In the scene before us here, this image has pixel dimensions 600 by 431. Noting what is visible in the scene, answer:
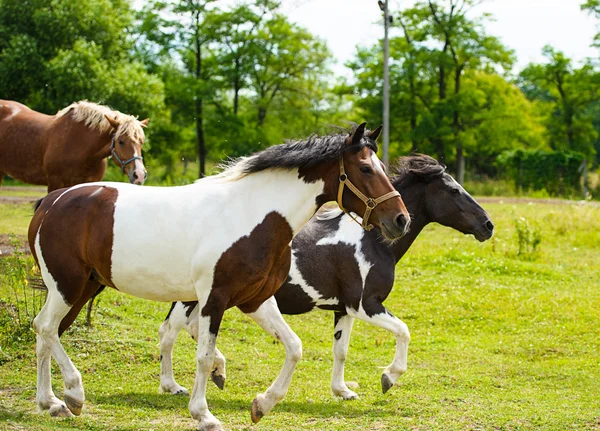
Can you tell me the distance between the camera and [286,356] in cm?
567

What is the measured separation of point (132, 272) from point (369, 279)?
8.30 feet

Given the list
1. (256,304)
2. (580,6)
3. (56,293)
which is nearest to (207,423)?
(256,304)

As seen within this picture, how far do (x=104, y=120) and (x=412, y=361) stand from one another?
468 cm

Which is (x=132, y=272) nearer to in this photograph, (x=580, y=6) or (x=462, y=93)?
(x=462, y=93)

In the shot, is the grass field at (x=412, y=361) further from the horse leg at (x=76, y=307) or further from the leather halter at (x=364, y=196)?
the leather halter at (x=364, y=196)

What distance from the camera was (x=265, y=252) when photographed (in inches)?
211

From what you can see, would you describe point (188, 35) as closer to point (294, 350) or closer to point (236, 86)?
point (236, 86)

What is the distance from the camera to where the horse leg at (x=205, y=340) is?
17.5ft

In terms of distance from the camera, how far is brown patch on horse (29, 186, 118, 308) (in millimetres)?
5742

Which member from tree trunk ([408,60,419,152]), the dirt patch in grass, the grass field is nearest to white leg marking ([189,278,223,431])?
the grass field

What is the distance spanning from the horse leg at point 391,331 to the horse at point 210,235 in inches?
56.7

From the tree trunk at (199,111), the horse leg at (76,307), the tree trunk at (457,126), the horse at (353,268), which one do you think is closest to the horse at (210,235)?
the horse leg at (76,307)

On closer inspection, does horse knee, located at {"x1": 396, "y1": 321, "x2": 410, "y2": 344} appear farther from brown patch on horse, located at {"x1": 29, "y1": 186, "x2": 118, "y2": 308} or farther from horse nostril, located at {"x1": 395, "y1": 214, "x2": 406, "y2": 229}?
brown patch on horse, located at {"x1": 29, "y1": 186, "x2": 118, "y2": 308}

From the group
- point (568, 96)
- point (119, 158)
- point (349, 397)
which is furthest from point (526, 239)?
point (568, 96)
